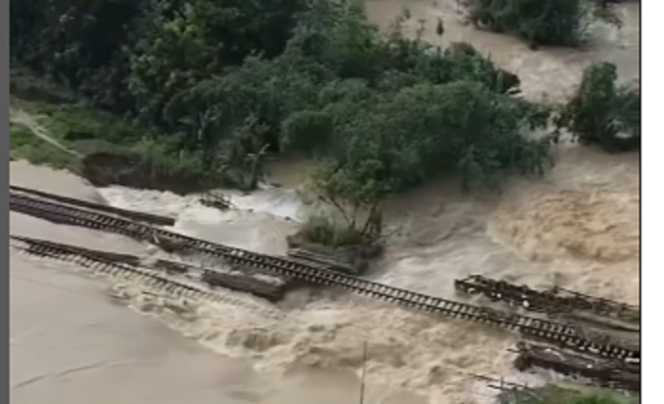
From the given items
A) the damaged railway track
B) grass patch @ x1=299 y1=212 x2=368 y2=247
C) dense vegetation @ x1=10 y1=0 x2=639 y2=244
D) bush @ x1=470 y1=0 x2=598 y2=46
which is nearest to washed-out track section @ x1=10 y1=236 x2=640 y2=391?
the damaged railway track

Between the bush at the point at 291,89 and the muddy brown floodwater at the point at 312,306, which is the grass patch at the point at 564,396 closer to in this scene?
the muddy brown floodwater at the point at 312,306

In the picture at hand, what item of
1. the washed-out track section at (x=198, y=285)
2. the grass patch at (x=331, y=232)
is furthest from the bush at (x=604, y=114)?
the washed-out track section at (x=198, y=285)

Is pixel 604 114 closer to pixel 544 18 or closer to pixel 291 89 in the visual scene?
pixel 544 18

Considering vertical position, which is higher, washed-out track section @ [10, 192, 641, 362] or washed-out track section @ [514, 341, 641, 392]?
washed-out track section @ [10, 192, 641, 362]

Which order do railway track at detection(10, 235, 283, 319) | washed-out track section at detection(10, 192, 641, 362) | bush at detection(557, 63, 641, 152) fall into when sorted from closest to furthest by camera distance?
washed-out track section at detection(10, 192, 641, 362)
railway track at detection(10, 235, 283, 319)
bush at detection(557, 63, 641, 152)

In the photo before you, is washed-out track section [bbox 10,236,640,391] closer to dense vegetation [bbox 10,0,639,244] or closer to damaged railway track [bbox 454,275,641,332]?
damaged railway track [bbox 454,275,641,332]

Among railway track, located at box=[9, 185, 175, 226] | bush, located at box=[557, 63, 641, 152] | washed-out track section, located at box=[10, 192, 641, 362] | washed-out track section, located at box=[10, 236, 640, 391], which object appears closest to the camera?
washed-out track section, located at box=[10, 236, 640, 391]
